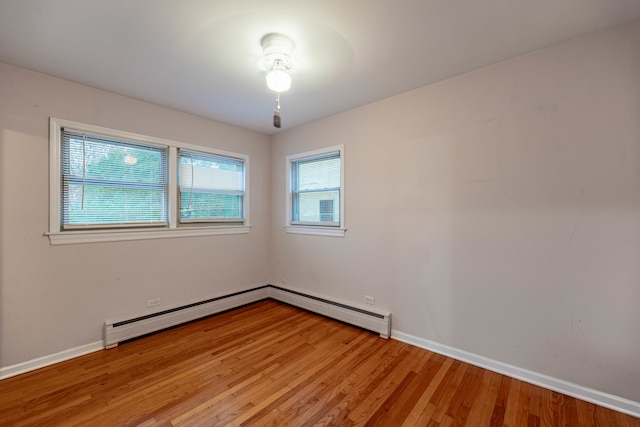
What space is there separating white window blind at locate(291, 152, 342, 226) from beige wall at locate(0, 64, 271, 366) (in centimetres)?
137

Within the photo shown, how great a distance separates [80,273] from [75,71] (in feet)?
6.03

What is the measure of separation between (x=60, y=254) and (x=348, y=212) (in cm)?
289

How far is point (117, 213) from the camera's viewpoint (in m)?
2.76

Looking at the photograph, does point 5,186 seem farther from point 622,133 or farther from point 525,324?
point 622,133

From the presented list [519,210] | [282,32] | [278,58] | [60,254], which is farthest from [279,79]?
[60,254]

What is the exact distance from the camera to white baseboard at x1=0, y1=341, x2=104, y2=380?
214 centimetres

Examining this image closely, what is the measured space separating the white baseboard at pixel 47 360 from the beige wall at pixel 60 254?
0.04m

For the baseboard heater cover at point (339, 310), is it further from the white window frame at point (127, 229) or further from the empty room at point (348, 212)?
the white window frame at point (127, 229)

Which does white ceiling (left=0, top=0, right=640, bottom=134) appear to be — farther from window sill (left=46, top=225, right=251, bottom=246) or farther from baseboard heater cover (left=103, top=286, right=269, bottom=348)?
baseboard heater cover (left=103, top=286, right=269, bottom=348)

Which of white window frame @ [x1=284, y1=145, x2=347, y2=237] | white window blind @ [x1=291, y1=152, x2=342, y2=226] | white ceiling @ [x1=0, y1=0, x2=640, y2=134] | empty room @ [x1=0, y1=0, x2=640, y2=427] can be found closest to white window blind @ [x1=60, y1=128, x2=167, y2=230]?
empty room @ [x1=0, y1=0, x2=640, y2=427]

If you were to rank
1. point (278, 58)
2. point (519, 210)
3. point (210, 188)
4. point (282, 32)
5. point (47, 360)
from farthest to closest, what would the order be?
point (210, 188) < point (47, 360) < point (519, 210) < point (278, 58) < point (282, 32)

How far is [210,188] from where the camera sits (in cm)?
354

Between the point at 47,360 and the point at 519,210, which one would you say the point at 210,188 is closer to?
the point at 47,360

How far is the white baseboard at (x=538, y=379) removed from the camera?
1.77 meters
